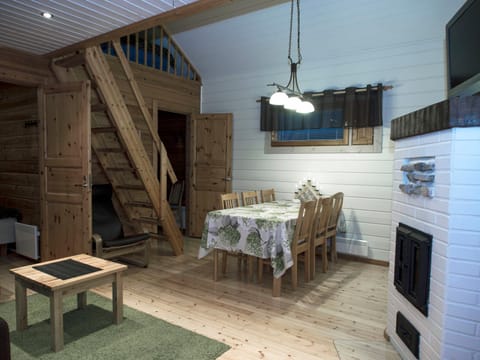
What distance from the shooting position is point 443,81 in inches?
162

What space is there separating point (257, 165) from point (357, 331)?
3.28 meters

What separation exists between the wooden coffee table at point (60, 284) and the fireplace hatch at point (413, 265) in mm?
2038

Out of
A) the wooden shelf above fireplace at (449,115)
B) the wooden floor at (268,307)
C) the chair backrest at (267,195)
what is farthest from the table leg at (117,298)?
the chair backrest at (267,195)

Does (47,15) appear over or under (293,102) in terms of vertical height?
over

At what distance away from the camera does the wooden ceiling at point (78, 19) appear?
269cm

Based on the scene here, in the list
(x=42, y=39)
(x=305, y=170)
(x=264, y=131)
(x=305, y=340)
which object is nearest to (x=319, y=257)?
(x=305, y=170)

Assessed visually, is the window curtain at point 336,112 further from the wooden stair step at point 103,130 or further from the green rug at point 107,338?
the green rug at point 107,338

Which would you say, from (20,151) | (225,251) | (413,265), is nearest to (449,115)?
(413,265)

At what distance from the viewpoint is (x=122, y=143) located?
4.18m

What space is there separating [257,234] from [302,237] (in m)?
0.55

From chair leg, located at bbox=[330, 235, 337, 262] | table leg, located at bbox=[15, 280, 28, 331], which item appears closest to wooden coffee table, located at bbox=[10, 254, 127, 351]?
table leg, located at bbox=[15, 280, 28, 331]

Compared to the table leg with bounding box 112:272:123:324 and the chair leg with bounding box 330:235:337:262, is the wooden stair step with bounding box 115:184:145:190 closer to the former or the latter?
the table leg with bounding box 112:272:123:324

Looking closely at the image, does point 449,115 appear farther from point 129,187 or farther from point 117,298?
point 129,187

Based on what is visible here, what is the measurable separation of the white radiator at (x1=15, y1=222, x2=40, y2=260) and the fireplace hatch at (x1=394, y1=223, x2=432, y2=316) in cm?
410
